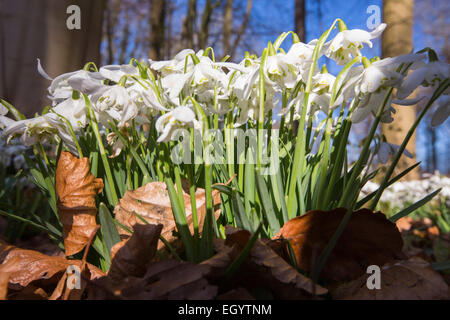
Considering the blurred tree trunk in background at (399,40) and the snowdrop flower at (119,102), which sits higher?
the blurred tree trunk in background at (399,40)

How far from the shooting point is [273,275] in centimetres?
63

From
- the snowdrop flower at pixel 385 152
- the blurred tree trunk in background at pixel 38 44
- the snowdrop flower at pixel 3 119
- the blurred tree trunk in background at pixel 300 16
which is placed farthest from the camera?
the blurred tree trunk in background at pixel 300 16

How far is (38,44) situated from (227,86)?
2319mm

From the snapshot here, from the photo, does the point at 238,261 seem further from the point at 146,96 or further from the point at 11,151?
the point at 11,151

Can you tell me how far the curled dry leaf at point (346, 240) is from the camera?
72 centimetres

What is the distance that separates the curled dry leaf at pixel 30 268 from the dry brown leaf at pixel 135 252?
102 mm

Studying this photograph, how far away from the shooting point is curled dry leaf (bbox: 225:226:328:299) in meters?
0.62

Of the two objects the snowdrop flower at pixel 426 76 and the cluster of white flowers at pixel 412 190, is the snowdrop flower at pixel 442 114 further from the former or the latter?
the cluster of white flowers at pixel 412 190

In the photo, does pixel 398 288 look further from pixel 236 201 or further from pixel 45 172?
pixel 45 172

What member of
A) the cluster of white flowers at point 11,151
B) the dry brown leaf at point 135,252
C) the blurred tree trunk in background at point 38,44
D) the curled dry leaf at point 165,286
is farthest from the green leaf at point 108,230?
the cluster of white flowers at point 11,151

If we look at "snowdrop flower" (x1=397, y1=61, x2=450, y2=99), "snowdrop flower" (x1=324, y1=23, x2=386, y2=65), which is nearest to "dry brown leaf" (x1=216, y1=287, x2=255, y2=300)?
"snowdrop flower" (x1=397, y1=61, x2=450, y2=99)

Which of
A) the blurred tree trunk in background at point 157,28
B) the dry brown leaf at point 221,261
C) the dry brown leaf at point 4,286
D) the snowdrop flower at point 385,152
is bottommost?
the dry brown leaf at point 4,286
